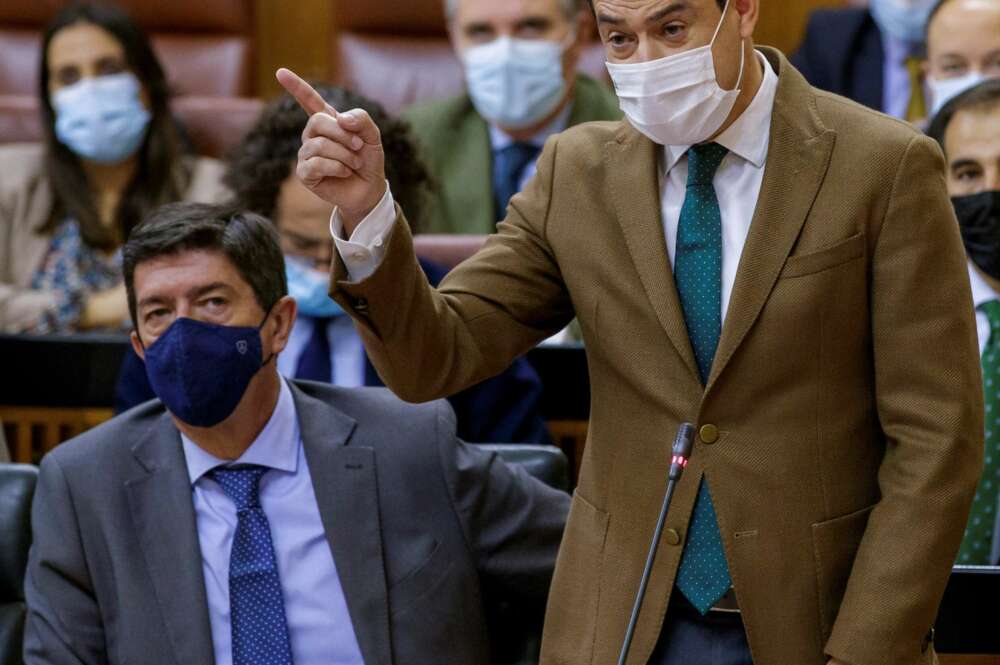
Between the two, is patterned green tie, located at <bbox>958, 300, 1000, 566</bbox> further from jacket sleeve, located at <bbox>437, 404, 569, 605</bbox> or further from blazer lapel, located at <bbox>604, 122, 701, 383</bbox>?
blazer lapel, located at <bbox>604, 122, 701, 383</bbox>

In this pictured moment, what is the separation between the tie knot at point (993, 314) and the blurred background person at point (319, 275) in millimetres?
382

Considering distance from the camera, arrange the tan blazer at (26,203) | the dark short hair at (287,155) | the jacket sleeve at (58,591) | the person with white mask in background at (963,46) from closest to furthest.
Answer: the jacket sleeve at (58,591), the dark short hair at (287,155), the person with white mask in background at (963,46), the tan blazer at (26,203)

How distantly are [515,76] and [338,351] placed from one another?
21.9 inches

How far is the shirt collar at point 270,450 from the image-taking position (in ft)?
3.51

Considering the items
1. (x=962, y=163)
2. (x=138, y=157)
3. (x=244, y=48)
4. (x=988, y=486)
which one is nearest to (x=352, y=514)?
(x=988, y=486)

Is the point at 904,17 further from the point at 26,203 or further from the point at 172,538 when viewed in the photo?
the point at 172,538

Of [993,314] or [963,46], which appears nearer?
[993,314]

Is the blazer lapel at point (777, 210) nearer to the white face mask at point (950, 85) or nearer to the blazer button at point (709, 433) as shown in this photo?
the blazer button at point (709, 433)

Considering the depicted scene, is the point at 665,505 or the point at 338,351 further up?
the point at 665,505

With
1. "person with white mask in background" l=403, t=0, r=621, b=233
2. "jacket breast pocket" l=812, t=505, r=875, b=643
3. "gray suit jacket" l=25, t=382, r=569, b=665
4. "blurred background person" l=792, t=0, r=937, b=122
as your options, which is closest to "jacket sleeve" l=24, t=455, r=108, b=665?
"gray suit jacket" l=25, t=382, r=569, b=665

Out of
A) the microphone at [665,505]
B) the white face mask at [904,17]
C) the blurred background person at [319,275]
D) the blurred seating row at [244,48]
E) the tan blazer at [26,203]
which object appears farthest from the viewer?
the blurred seating row at [244,48]

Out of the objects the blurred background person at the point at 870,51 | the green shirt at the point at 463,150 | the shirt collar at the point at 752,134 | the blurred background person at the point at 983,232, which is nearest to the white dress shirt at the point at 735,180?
the shirt collar at the point at 752,134

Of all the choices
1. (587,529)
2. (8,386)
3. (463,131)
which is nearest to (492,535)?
(587,529)

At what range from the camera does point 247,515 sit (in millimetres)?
1050
